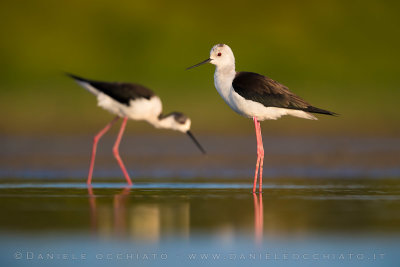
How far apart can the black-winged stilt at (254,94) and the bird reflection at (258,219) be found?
0.96 metres

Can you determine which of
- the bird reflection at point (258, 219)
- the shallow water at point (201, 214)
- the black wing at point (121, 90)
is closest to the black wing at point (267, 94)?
the shallow water at point (201, 214)

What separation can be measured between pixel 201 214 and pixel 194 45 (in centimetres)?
1862

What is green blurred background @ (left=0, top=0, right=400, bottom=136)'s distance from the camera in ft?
75.3

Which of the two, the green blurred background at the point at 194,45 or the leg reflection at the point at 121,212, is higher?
the green blurred background at the point at 194,45

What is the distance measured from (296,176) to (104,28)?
16.1 metres

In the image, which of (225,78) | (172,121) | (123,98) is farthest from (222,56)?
(172,121)

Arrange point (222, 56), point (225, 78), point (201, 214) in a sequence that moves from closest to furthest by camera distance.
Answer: point (201, 214) → point (225, 78) → point (222, 56)

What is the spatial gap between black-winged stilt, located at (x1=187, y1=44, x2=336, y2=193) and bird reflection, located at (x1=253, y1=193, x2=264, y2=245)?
0.96 metres

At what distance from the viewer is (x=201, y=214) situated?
7.60 meters

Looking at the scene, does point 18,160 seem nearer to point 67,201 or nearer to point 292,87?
point 67,201

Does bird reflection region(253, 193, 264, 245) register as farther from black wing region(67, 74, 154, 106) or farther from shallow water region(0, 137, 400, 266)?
black wing region(67, 74, 154, 106)

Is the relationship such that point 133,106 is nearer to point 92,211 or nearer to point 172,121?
point 172,121

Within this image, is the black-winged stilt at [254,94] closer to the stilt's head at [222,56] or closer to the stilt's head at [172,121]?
the stilt's head at [222,56]

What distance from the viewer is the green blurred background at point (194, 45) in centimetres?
2294
